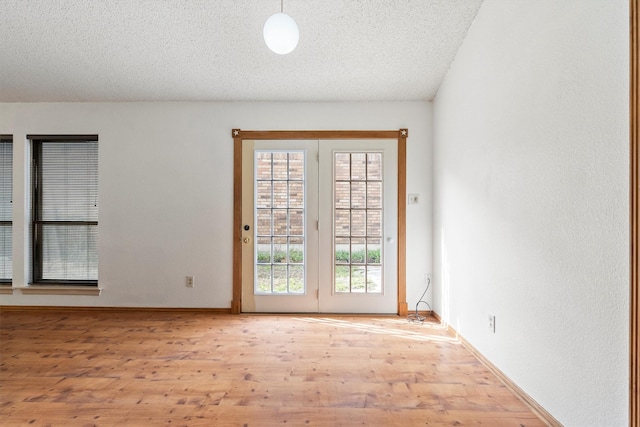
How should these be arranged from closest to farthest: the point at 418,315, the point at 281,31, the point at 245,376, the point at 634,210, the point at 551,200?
the point at 634,210 < the point at 551,200 < the point at 281,31 < the point at 245,376 < the point at 418,315

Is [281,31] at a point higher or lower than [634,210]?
higher

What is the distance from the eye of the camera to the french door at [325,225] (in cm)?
420

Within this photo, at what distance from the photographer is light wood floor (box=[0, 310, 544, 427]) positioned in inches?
80.4

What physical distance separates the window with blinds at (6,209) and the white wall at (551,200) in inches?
195

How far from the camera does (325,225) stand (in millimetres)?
4199

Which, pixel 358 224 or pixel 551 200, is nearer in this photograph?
pixel 551 200

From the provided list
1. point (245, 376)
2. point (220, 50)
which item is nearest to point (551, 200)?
point (245, 376)

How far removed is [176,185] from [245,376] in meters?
2.49

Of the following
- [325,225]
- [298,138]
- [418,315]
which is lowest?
[418,315]

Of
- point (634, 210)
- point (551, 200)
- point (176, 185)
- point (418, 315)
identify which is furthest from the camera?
point (176, 185)

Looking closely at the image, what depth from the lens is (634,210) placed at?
1.41 metres

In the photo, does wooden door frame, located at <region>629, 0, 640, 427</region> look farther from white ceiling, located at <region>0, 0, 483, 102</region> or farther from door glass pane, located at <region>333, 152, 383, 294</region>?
door glass pane, located at <region>333, 152, 383, 294</region>

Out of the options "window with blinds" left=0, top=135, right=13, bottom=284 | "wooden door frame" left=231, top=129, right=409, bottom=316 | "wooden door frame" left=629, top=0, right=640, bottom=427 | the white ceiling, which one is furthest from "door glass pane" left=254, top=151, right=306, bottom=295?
"wooden door frame" left=629, top=0, right=640, bottom=427

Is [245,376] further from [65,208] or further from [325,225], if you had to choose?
[65,208]
